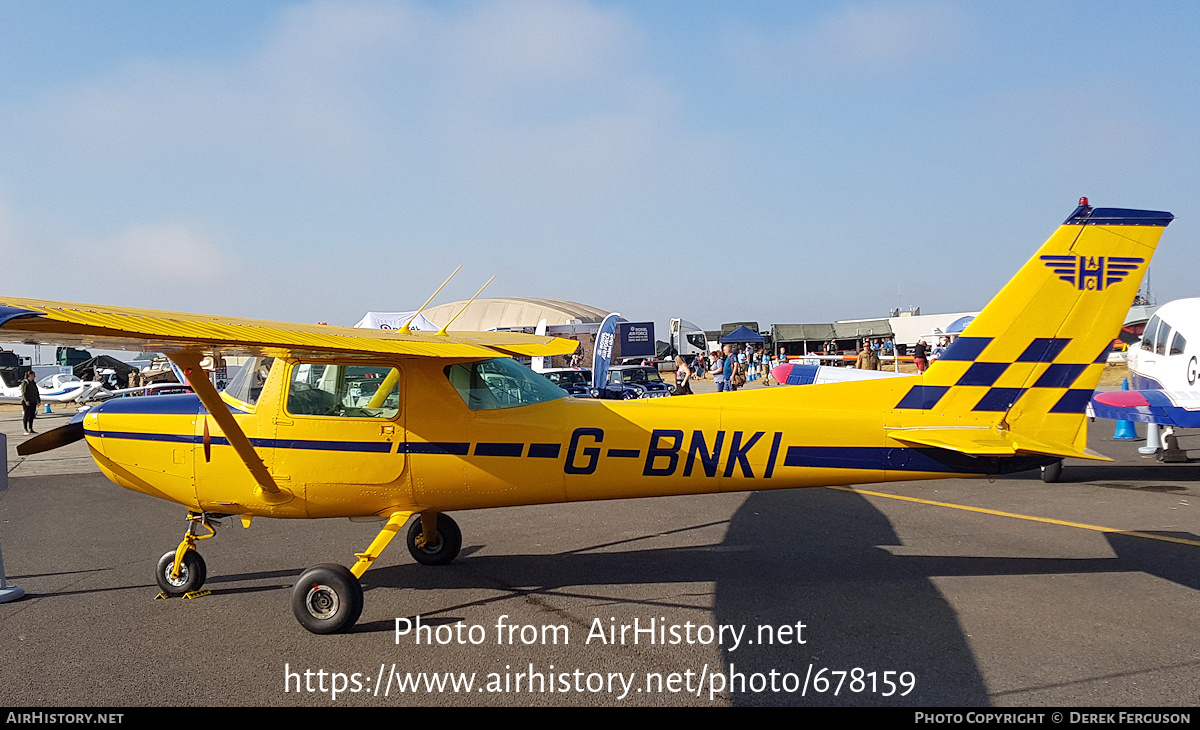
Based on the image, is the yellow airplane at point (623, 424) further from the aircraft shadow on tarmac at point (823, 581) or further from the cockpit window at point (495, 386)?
the aircraft shadow on tarmac at point (823, 581)

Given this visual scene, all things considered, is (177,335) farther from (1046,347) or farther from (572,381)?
(572,381)

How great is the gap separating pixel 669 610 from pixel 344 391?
287 cm

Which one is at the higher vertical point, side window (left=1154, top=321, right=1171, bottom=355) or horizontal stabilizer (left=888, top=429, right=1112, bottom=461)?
side window (left=1154, top=321, right=1171, bottom=355)

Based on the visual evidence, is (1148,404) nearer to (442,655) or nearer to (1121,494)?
(1121,494)

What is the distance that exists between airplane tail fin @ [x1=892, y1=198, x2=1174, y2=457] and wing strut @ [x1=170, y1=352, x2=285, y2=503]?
457 centimetres

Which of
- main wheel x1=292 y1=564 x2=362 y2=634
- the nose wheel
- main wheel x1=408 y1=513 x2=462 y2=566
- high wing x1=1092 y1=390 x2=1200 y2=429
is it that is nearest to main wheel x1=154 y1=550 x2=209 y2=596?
the nose wheel

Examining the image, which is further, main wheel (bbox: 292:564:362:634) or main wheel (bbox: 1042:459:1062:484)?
main wheel (bbox: 1042:459:1062:484)

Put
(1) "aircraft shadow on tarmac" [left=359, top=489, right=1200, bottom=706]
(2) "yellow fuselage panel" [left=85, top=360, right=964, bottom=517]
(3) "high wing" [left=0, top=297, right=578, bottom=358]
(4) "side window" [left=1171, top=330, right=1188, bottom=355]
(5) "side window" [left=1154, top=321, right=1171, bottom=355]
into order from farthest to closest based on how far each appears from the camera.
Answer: (5) "side window" [left=1154, top=321, right=1171, bottom=355] < (4) "side window" [left=1171, top=330, right=1188, bottom=355] < (2) "yellow fuselage panel" [left=85, top=360, right=964, bottom=517] < (1) "aircraft shadow on tarmac" [left=359, top=489, right=1200, bottom=706] < (3) "high wing" [left=0, top=297, right=578, bottom=358]

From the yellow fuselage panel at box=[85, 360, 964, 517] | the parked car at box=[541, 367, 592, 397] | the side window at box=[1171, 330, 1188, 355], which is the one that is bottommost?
the parked car at box=[541, 367, 592, 397]

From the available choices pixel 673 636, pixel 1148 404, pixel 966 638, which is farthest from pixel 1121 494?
pixel 673 636

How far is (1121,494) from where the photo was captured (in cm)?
917

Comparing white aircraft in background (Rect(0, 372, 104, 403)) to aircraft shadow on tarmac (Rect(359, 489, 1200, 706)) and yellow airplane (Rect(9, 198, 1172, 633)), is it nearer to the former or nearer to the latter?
yellow airplane (Rect(9, 198, 1172, 633))

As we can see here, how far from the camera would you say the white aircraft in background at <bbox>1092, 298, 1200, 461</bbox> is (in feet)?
33.1

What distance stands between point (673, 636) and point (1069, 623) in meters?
2.50
